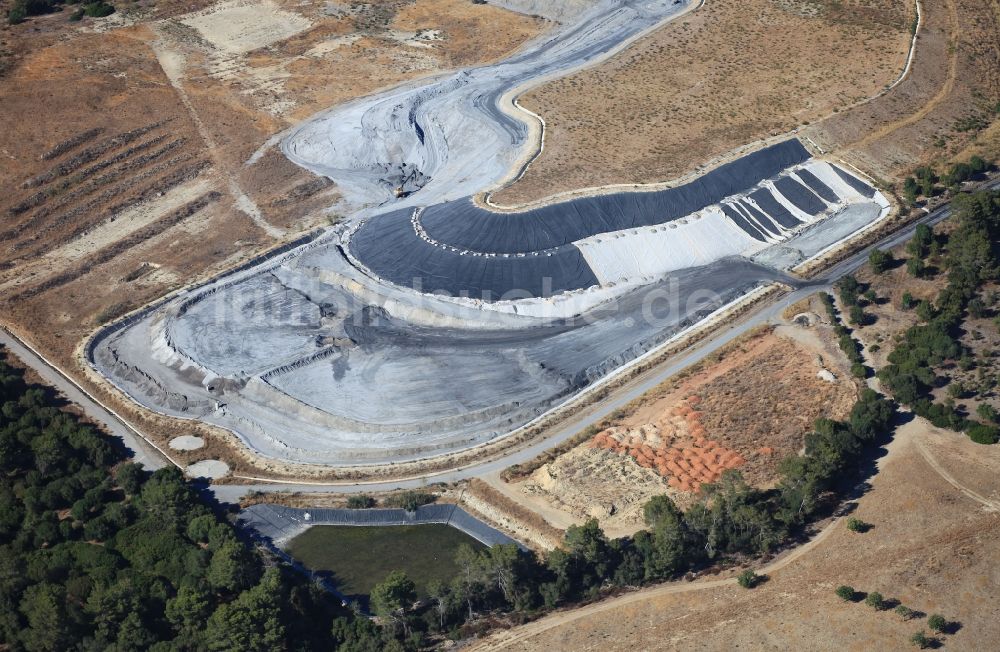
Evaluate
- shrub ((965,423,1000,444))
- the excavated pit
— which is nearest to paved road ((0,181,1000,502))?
the excavated pit

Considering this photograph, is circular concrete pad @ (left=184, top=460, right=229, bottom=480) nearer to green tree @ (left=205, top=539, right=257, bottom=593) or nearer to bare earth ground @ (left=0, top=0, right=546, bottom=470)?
bare earth ground @ (left=0, top=0, right=546, bottom=470)

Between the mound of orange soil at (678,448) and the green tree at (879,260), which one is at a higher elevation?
the green tree at (879,260)

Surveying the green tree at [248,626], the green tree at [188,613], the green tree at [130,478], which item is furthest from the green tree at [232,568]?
the green tree at [130,478]

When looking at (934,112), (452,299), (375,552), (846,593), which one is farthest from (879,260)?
(375,552)

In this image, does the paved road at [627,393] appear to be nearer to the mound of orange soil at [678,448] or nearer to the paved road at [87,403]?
the mound of orange soil at [678,448]

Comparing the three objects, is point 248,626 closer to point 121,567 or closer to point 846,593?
point 121,567

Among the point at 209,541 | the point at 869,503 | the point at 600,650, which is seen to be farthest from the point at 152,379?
the point at 869,503

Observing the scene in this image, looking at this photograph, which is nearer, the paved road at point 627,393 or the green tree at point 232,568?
the green tree at point 232,568
